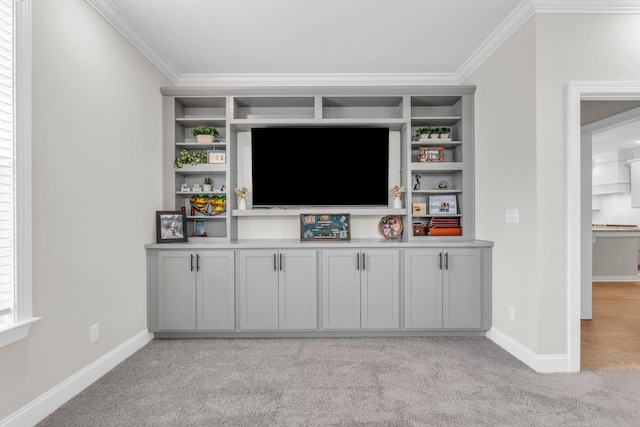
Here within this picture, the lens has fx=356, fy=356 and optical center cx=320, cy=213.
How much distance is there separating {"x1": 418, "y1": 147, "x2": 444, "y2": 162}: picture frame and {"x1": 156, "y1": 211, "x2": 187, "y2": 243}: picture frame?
2501mm

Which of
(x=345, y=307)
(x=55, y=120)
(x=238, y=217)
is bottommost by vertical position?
(x=345, y=307)

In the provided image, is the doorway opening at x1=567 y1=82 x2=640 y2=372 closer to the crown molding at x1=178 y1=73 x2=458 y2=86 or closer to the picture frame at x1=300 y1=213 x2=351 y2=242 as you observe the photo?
the crown molding at x1=178 y1=73 x2=458 y2=86

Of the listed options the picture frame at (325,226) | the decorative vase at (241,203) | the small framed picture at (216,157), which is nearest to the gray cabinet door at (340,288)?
the picture frame at (325,226)

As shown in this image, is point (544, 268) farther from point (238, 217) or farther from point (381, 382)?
point (238, 217)

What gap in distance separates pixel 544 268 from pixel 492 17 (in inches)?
77.1

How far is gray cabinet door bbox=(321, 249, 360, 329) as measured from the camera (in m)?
3.35

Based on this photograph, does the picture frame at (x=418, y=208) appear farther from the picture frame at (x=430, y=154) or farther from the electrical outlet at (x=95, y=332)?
the electrical outlet at (x=95, y=332)

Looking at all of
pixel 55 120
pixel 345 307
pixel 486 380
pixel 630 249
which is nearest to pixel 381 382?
pixel 486 380

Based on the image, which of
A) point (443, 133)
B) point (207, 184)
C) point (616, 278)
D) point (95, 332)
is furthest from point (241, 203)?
point (616, 278)

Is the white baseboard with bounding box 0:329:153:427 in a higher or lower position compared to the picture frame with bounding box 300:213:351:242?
lower

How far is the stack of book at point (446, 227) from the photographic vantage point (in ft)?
12.0

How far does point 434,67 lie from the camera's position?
361cm

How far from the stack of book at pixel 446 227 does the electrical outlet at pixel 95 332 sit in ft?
9.95

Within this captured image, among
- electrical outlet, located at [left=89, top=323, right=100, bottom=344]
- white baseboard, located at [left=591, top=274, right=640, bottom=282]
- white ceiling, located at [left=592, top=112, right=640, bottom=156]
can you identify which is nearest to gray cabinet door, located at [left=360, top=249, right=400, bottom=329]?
electrical outlet, located at [left=89, top=323, right=100, bottom=344]
